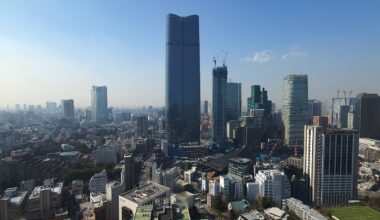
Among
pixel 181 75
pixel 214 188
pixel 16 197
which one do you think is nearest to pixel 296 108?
pixel 181 75

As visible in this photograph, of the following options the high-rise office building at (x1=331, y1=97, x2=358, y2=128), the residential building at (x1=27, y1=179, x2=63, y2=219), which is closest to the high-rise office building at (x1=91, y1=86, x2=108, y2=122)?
the high-rise office building at (x1=331, y1=97, x2=358, y2=128)

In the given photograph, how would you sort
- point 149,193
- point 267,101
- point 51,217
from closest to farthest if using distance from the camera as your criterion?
point 149,193, point 51,217, point 267,101

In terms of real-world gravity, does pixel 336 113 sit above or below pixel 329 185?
above

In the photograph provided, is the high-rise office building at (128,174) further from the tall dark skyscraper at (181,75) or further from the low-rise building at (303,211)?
the tall dark skyscraper at (181,75)

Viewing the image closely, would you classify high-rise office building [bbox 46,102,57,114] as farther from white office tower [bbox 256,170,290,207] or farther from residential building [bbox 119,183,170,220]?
residential building [bbox 119,183,170,220]

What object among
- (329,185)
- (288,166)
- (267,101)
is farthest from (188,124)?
(329,185)

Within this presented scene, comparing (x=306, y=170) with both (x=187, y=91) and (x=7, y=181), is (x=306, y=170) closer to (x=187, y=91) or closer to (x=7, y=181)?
(x=7, y=181)

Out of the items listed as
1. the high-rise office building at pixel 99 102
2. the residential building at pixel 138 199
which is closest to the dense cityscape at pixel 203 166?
the residential building at pixel 138 199
